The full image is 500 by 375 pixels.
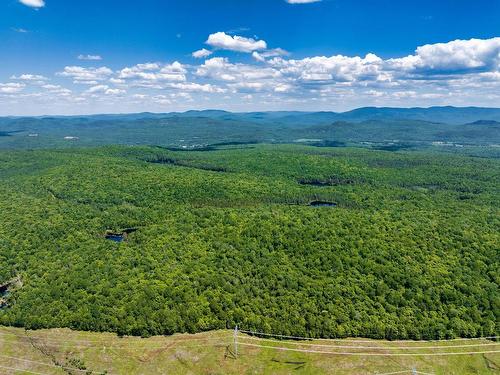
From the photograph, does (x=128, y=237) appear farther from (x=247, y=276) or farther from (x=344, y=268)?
(x=344, y=268)

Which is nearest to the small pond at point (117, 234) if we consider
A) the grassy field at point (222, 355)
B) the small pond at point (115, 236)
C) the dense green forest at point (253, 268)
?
the small pond at point (115, 236)

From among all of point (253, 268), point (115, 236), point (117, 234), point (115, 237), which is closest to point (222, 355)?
point (253, 268)

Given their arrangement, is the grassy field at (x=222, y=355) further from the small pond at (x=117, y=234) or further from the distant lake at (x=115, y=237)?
the small pond at (x=117, y=234)

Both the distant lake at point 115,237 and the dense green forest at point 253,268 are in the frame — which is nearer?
the dense green forest at point 253,268

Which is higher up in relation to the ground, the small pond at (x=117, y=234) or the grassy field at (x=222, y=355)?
the small pond at (x=117, y=234)

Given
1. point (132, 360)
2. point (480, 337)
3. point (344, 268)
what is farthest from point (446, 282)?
point (132, 360)

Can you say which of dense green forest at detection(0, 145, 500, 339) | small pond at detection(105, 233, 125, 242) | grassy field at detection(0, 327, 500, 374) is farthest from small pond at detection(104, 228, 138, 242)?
grassy field at detection(0, 327, 500, 374)

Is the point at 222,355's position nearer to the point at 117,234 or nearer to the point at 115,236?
the point at 115,236

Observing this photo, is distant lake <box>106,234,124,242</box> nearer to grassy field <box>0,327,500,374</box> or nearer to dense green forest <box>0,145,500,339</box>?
dense green forest <box>0,145,500,339</box>

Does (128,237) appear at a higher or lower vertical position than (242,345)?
higher
